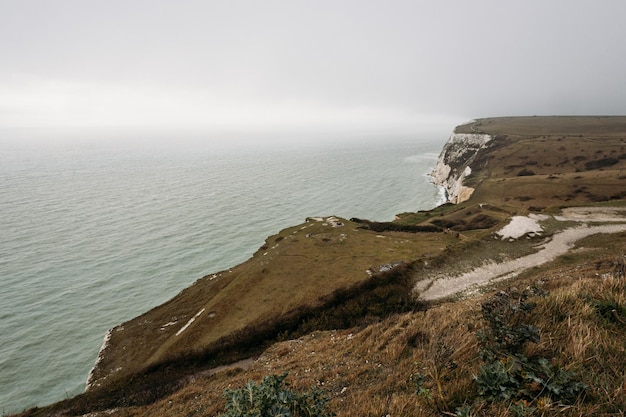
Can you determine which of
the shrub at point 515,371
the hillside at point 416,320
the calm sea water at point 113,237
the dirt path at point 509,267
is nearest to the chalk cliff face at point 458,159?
the calm sea water at point 113,237

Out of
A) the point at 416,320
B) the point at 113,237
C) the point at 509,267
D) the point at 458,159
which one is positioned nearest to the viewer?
the point at 416,320

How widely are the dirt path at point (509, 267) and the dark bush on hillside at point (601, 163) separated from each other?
80355 millimetres

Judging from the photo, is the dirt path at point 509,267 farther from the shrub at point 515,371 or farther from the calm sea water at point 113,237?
the calm sea water at point 113,237

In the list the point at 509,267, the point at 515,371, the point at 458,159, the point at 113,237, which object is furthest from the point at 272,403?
the point at 458,159

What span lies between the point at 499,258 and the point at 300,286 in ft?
89.1

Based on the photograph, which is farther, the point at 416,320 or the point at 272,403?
the point at 416,320

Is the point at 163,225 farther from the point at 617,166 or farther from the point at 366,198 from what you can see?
the point at 617,166

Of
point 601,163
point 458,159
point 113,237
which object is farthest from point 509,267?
point 458,159

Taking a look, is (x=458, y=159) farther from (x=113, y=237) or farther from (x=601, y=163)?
(x=113, y=237)

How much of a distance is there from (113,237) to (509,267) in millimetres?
88619

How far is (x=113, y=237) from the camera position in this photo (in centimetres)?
7900

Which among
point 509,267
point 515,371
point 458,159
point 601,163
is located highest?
point 458,159

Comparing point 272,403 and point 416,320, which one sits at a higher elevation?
point 272,403

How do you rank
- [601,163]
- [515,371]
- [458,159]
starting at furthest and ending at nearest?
[458,159] < [601,163] < [515,371]
